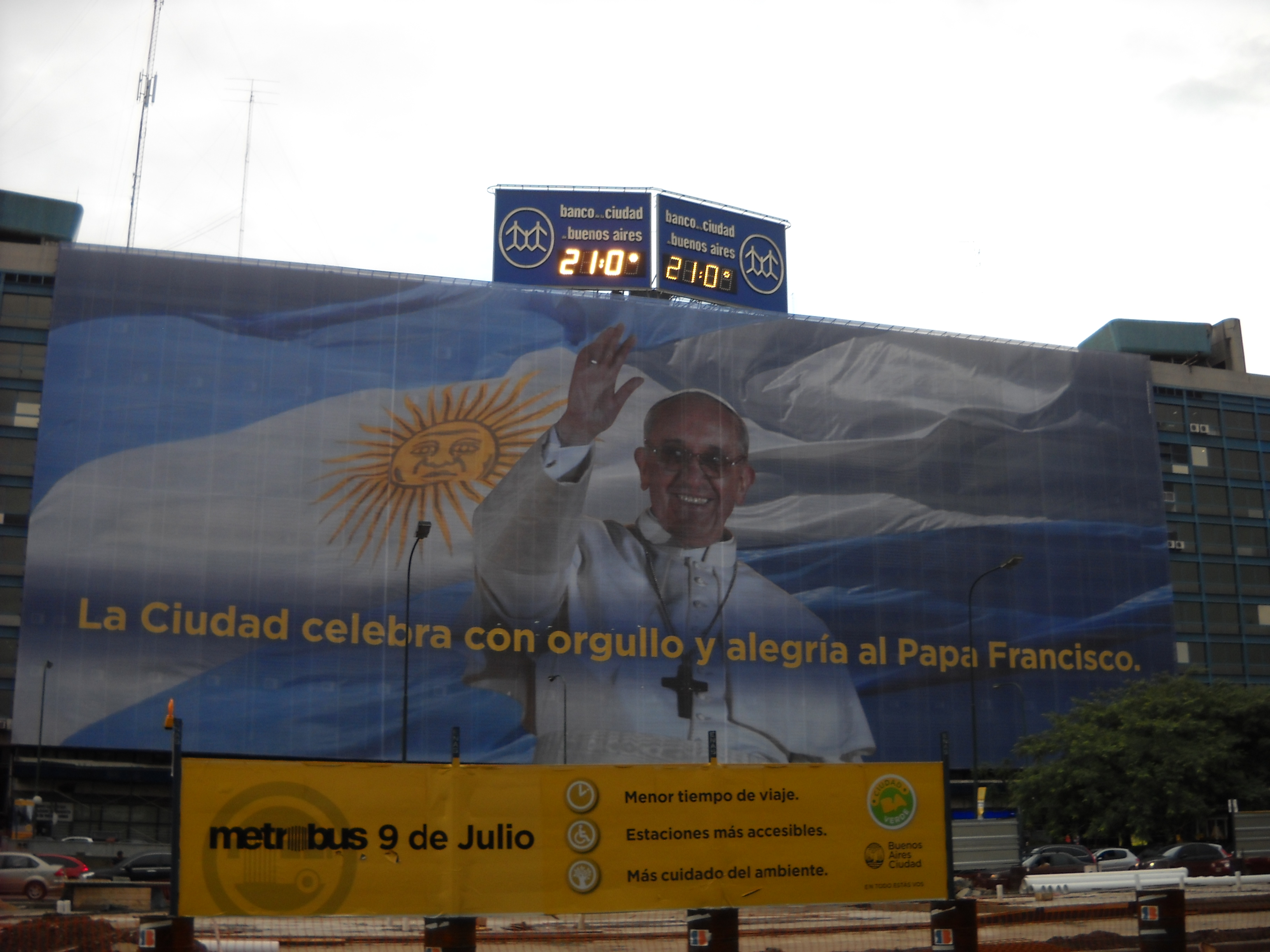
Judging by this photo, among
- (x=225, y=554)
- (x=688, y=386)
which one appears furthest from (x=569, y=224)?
(x=225, y=554)

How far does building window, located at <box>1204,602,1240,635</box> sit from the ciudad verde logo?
75.7 metres

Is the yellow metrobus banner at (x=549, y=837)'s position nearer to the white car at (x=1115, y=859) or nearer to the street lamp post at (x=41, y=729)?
the white car at (x=1115, y=859)

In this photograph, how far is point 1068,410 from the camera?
8088cm

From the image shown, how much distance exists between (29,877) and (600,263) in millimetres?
48415

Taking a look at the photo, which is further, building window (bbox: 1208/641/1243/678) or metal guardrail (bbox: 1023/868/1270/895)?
building window (bbox: 1208/641/1243/678)

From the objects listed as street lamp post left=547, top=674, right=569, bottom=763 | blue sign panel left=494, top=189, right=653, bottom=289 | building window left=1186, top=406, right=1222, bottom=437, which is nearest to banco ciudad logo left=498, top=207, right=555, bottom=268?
blue sign panel left=494, top=189, right=653, bottom=289

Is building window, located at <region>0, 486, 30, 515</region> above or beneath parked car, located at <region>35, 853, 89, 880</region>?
above

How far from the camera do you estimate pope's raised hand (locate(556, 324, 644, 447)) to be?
2788 inches

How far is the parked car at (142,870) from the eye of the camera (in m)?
38.4

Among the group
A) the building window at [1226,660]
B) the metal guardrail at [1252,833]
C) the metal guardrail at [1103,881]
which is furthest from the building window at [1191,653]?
the metal guardrail at [1252,833]

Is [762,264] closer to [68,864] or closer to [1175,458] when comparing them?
[1175,458]

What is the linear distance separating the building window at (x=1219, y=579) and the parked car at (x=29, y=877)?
236 feet

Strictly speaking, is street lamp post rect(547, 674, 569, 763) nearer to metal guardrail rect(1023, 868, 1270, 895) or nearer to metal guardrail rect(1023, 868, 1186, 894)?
metal guardrail rect(1023, 868, 1270, 895)

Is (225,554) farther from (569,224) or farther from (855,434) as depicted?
(855,434)
